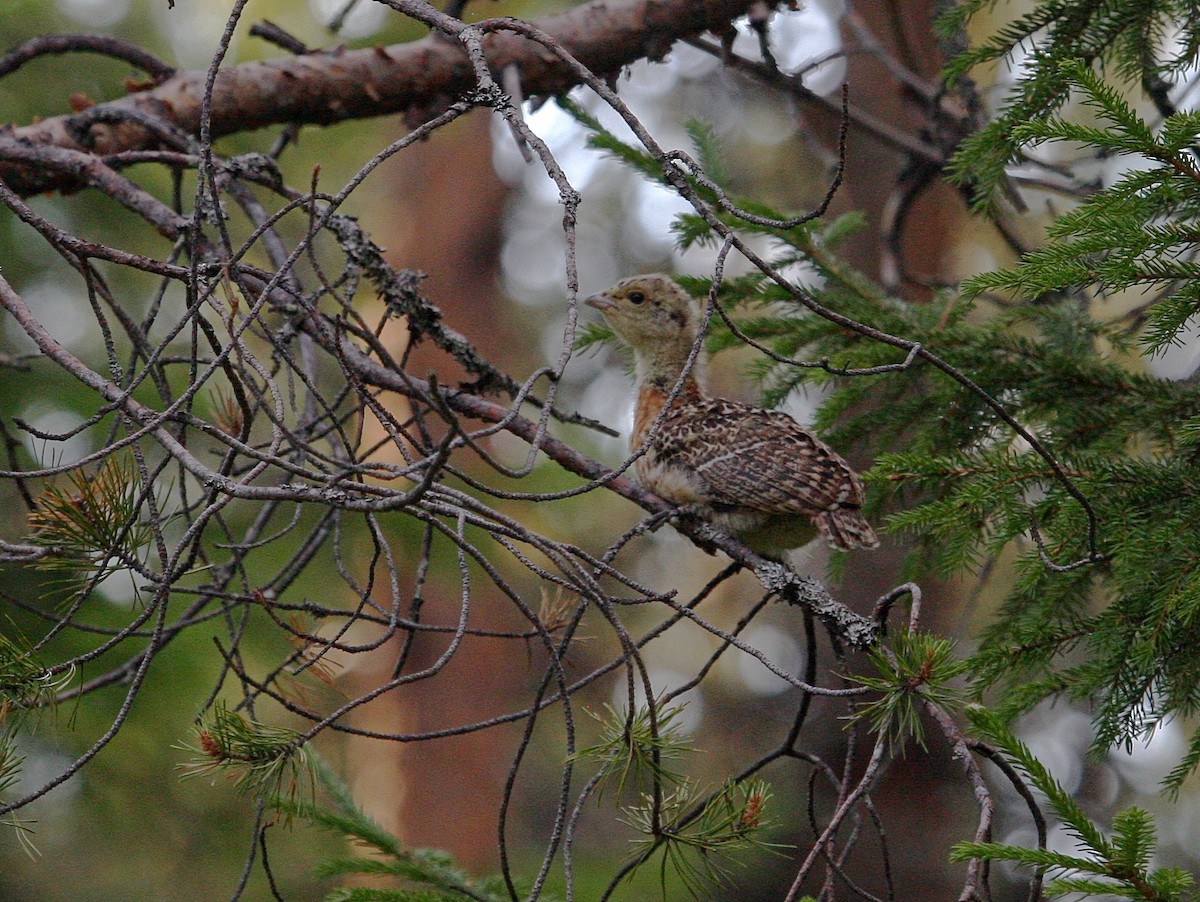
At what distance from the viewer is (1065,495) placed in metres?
2.86

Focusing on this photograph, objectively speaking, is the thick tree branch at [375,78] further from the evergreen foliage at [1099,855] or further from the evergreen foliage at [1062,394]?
the evergreen foliage at [1099,855]

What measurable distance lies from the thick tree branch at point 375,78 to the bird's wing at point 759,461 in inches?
57.3

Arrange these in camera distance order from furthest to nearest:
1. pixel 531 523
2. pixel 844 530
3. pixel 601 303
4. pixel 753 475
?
pixel 531 523 < pixel 601 303 < pixel 753 475 < pixel 844 530

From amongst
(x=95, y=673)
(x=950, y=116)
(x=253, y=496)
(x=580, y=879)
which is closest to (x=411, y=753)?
(x=580, y=879)

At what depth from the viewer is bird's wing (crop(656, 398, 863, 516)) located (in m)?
3.70

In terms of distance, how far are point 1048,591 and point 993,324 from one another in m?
0.97

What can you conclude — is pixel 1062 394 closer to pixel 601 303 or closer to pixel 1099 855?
pixel 1099 855

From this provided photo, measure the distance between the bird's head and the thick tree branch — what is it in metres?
0.90

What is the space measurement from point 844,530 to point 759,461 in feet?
1.37

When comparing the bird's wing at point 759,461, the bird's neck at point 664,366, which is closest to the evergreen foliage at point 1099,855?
the bird's wing at point 759,461

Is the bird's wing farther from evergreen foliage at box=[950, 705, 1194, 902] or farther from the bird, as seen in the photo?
evergreen foliage at box=[950, 705, 1194, 902]

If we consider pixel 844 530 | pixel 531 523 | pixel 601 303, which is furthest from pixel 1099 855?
pixel 531 523

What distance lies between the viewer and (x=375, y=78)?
4.46 meters

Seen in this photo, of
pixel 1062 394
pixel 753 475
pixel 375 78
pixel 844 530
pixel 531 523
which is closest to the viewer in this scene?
pixel 1062 394
